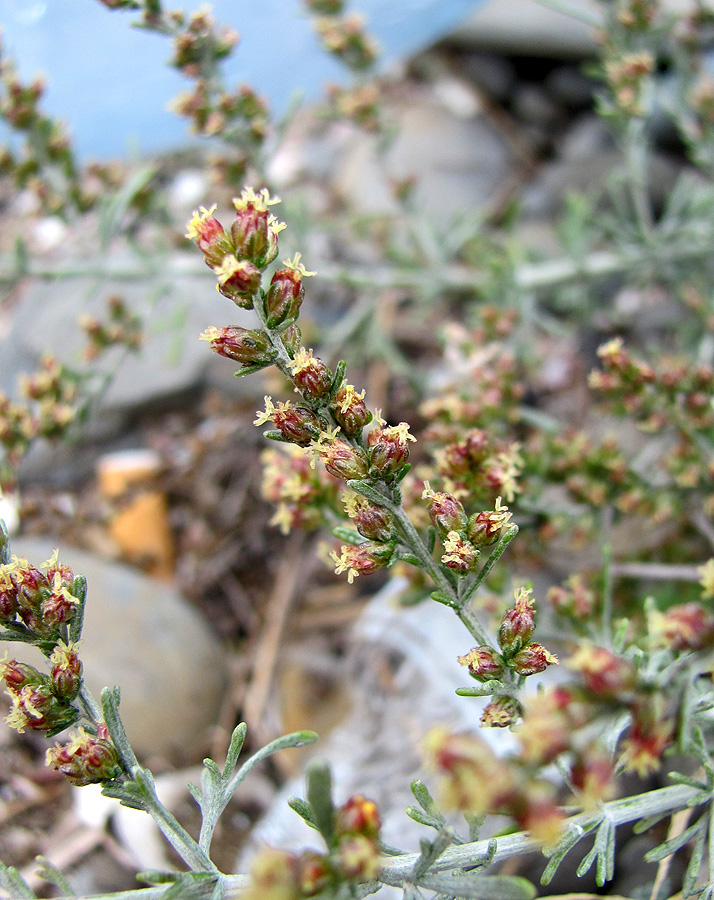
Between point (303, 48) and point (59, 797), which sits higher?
point (303, 48)

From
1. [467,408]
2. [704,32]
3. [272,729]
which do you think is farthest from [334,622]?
[704,32]

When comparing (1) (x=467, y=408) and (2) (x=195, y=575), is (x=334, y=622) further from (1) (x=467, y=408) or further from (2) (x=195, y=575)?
(1) (x=467, y=408)

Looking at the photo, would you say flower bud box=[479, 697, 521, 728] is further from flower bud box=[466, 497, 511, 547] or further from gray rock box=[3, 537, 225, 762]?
gray rock box=[3, 537, 225, 762]

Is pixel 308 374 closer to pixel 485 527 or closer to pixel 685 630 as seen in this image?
pixel 485 527

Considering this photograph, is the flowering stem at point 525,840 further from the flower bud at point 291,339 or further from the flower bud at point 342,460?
the flower bud at point 291,339

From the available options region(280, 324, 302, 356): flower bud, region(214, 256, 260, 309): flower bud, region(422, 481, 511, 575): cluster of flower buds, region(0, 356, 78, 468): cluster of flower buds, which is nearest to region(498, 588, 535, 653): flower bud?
region(422, 481, 511, 575): cluster of flower buds

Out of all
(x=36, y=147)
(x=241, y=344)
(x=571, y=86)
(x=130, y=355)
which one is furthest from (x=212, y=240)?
(x=571, y=86)
